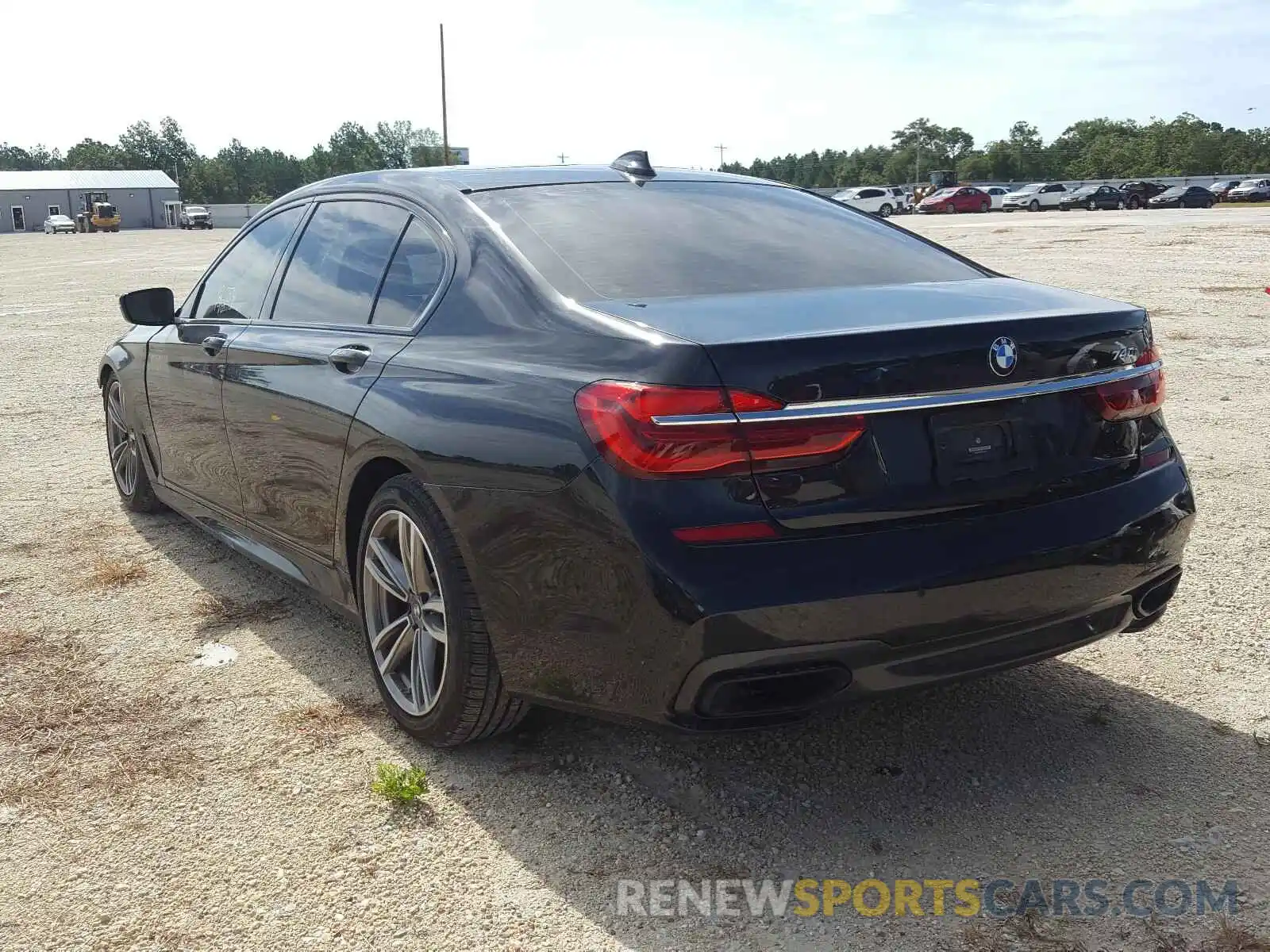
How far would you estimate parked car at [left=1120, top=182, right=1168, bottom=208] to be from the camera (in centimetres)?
5812

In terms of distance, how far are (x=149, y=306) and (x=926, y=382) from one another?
3615 mm

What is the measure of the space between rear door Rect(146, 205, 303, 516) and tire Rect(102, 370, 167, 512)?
535mm

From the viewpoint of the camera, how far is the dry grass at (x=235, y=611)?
4.37 meters

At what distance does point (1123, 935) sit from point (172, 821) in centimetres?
223

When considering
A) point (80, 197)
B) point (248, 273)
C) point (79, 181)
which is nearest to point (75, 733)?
point (248, 273)

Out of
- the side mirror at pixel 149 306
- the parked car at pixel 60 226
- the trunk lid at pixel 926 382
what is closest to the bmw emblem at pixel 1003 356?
the trunk lid at pixel 926 382

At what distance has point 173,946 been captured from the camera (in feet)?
8.00

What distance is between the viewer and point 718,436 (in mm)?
2408

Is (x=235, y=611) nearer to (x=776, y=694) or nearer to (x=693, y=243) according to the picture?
(x=693, y=243)

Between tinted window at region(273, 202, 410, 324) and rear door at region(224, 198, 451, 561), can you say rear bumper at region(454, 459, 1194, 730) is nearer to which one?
rear door at region(224, 198, 451, 561)

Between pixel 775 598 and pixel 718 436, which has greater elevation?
pixel 718 436

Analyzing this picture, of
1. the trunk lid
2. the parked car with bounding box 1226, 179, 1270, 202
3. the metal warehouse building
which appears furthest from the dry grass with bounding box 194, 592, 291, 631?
the metal warehouse building

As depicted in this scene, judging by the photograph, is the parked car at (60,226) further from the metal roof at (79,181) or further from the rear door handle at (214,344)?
the rear door handle at (214,344)

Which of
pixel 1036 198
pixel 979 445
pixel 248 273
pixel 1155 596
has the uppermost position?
pixel 1036 198
